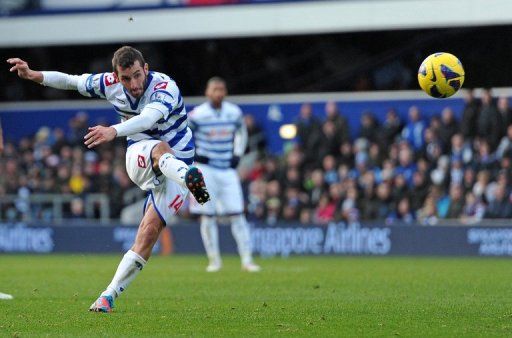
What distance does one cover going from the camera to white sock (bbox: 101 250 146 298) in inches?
416

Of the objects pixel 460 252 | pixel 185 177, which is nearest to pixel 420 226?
pixel 460 252

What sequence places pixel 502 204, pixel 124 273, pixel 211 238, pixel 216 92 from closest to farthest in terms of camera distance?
pixel 124 273
pixel 216 92
pixel 211 238
pixel 502 204

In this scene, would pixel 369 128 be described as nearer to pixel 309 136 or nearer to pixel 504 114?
pixel 309 136

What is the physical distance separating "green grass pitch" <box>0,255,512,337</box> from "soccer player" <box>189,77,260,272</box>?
62cm

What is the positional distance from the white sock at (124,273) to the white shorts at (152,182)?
0.47m

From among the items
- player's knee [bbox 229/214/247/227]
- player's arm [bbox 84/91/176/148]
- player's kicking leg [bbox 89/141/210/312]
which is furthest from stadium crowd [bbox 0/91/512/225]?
player's arm [bbox 84/91/176/148]

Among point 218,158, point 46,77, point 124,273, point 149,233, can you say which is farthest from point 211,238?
point 46,77

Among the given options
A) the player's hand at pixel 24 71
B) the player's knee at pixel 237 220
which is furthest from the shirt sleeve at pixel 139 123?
the player's knee at pixel 237 220

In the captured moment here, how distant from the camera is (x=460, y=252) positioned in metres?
22.2

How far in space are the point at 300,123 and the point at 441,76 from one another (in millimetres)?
14593

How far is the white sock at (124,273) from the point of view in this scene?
10.6 metres

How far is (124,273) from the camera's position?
1060 cm

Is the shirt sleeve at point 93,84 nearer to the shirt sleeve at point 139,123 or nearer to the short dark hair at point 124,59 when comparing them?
the short dark hair at point 124,59

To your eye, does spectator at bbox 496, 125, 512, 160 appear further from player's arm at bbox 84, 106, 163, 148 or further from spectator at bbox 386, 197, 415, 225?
player's arm at bbox 84, 106, 163, 148
